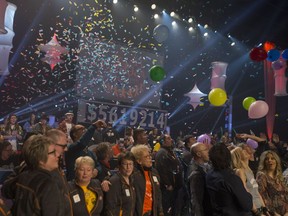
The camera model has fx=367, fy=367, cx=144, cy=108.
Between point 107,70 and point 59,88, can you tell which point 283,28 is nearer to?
point 107,70

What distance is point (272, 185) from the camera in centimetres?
424

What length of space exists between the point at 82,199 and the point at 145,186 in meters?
0.82

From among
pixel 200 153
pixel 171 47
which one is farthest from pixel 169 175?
pixel 171 47

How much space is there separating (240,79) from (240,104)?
1.17 m

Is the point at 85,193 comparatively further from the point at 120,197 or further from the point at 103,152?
the point at 103,152

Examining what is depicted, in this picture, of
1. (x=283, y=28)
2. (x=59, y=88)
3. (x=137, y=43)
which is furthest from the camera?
(x=283, y=28)

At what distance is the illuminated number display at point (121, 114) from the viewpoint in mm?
11008

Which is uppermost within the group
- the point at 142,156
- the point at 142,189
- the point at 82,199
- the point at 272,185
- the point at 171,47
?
the point at 171,47

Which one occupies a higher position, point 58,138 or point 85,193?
point 58,138

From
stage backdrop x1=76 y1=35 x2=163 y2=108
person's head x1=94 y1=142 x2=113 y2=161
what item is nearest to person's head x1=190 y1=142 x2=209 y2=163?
person's head x1=94 y1=142 x2=113 y2=161

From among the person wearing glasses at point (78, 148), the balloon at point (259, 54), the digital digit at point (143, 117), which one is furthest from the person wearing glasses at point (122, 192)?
the digital digit at point (143, 117)

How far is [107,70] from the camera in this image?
38.9ft

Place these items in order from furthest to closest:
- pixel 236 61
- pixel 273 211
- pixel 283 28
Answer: pixel 236 61, pixel 283 28, pixel 273 211

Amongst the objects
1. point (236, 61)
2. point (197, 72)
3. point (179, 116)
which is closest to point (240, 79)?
point (236, 61)
